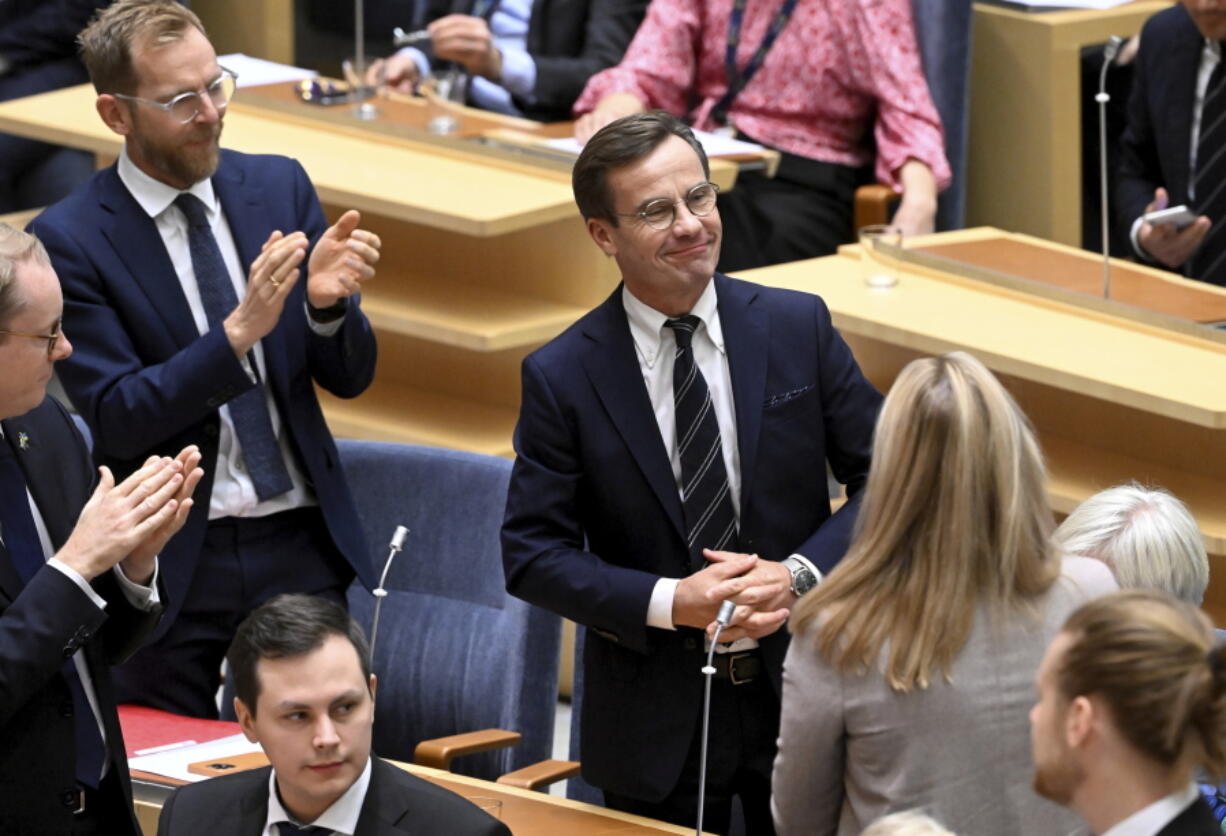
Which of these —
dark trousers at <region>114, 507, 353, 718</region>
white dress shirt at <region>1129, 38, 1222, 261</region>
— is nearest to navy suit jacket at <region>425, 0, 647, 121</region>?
white dress shirt at <region>1129, 38, 1222, 261</region>

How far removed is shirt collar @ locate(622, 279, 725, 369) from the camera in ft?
10.0

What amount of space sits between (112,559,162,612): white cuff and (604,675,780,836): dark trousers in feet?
2.56

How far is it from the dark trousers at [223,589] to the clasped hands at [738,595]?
100cm

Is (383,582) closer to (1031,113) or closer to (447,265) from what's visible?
(447,265)

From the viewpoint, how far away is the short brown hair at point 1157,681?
204 cm

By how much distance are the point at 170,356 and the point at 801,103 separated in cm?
245

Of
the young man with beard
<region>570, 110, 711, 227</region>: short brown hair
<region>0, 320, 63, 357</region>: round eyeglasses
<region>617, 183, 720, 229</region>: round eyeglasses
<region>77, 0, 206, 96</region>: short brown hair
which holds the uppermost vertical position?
<region>77, 0, 206, 96</region>: short brown hair

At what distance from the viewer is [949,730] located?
8.17 ft

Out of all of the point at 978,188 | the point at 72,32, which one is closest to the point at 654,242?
the point at 978,188

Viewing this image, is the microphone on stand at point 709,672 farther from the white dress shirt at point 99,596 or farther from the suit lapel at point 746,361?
the white dress shirt at point 99,596

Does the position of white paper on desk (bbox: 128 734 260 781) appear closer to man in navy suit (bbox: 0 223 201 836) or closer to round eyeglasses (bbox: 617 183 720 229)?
man in navy suit (bbox: 0 223 201 836)

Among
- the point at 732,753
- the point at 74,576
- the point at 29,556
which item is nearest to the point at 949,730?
the point at 732,753

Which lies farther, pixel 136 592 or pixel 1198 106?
pixel 1198 106

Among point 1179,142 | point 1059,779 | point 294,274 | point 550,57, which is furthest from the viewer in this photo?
point 550,57
